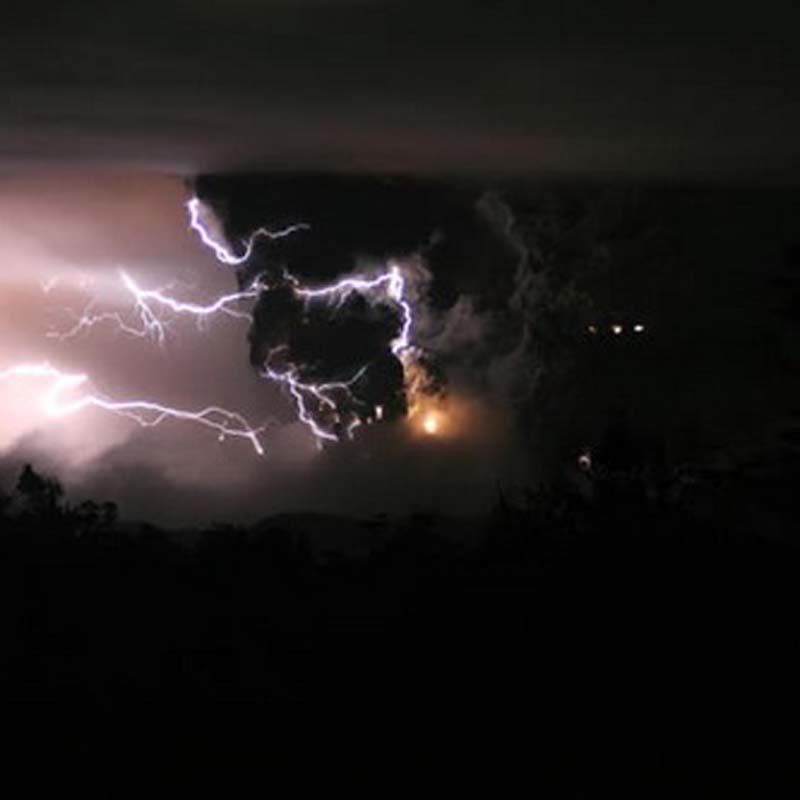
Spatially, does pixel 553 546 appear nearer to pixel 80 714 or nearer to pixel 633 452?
pixel 80 714

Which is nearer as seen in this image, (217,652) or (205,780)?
(205,780)

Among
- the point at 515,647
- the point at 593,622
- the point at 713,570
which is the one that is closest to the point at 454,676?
the point at 515,647

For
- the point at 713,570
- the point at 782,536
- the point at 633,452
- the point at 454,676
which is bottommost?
the point at 454,676

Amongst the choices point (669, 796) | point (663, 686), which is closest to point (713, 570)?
point (663, 686)

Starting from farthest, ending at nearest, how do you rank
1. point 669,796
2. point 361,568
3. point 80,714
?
1. point 361,568
2. point 80,714
3. point 669,796

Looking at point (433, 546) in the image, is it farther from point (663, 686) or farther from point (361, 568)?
point (663, 686)

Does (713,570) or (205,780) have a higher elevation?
(713,570)

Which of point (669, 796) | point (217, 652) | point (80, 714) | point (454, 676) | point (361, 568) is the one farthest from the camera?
point (361, 568)
